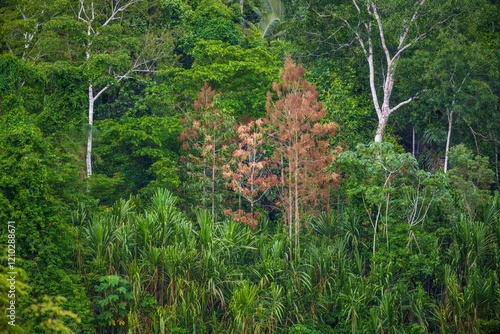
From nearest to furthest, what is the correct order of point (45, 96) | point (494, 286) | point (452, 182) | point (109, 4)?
point (494, 286), point (45, 96), point (452, 182), point (109, 4)

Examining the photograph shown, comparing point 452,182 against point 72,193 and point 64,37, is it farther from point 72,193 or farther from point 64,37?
point 64,37

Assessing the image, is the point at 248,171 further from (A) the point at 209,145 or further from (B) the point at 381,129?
(B) the point at 381,129

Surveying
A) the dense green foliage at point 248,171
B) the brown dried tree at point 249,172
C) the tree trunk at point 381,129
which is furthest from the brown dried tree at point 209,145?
the tree trunk at point 381,129

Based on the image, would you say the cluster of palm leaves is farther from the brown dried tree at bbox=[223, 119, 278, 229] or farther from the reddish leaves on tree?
the brown dried tree at bbox=[223, 119, 278, 229]

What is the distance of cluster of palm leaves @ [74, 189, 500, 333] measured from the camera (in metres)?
15.4

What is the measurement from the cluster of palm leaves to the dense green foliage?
0.05m

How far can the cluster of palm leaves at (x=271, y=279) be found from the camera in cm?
1536

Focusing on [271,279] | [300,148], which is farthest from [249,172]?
[271,279]

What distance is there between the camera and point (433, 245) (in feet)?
54.2

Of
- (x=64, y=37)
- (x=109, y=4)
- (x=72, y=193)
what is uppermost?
(x=109, y=4)

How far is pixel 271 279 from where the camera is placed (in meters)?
16.5

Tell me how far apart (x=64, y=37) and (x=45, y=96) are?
479 cm

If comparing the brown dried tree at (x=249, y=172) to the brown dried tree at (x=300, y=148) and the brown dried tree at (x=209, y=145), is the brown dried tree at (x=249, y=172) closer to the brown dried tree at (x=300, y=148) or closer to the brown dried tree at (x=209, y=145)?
the brown dried tree at (x=209, y=145)

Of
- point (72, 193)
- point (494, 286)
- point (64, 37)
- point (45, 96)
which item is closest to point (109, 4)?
point (64, 37)
